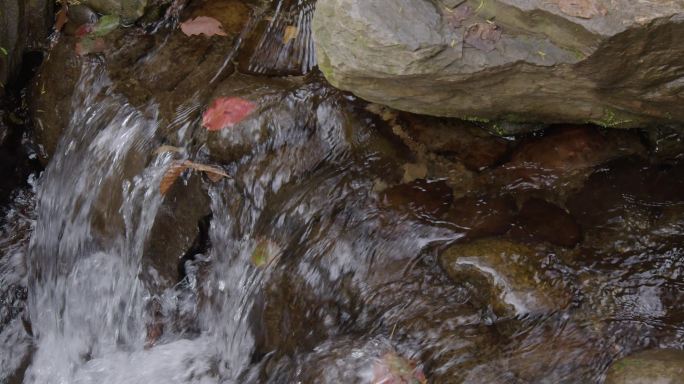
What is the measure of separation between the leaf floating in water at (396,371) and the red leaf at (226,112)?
1.64m

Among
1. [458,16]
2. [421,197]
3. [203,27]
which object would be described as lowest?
[421,197]

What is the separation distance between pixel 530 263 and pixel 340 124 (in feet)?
4.34

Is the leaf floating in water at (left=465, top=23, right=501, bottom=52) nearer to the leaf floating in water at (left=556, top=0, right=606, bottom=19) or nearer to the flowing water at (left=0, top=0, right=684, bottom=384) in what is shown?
the leaf floating in water at (left=556, top=0, right=606, bottom=19)

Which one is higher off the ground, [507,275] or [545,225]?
[545,225]

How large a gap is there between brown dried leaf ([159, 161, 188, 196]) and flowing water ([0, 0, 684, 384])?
0.04 metres

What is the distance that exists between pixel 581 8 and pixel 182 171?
240 centimetres

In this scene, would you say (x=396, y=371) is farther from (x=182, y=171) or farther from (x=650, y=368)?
(x=182, y=171)

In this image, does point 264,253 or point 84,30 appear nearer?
point 264,253

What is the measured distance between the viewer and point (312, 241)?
3.45m

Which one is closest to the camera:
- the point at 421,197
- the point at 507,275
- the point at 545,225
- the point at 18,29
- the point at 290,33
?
the point at 507,275

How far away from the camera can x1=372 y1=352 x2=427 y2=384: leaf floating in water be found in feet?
9.70

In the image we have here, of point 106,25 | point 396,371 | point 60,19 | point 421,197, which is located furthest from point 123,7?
point 396,371

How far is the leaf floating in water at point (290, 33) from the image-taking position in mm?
4168

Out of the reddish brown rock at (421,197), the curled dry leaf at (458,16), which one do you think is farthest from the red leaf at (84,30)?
the curled dry leaf at (458,16)
